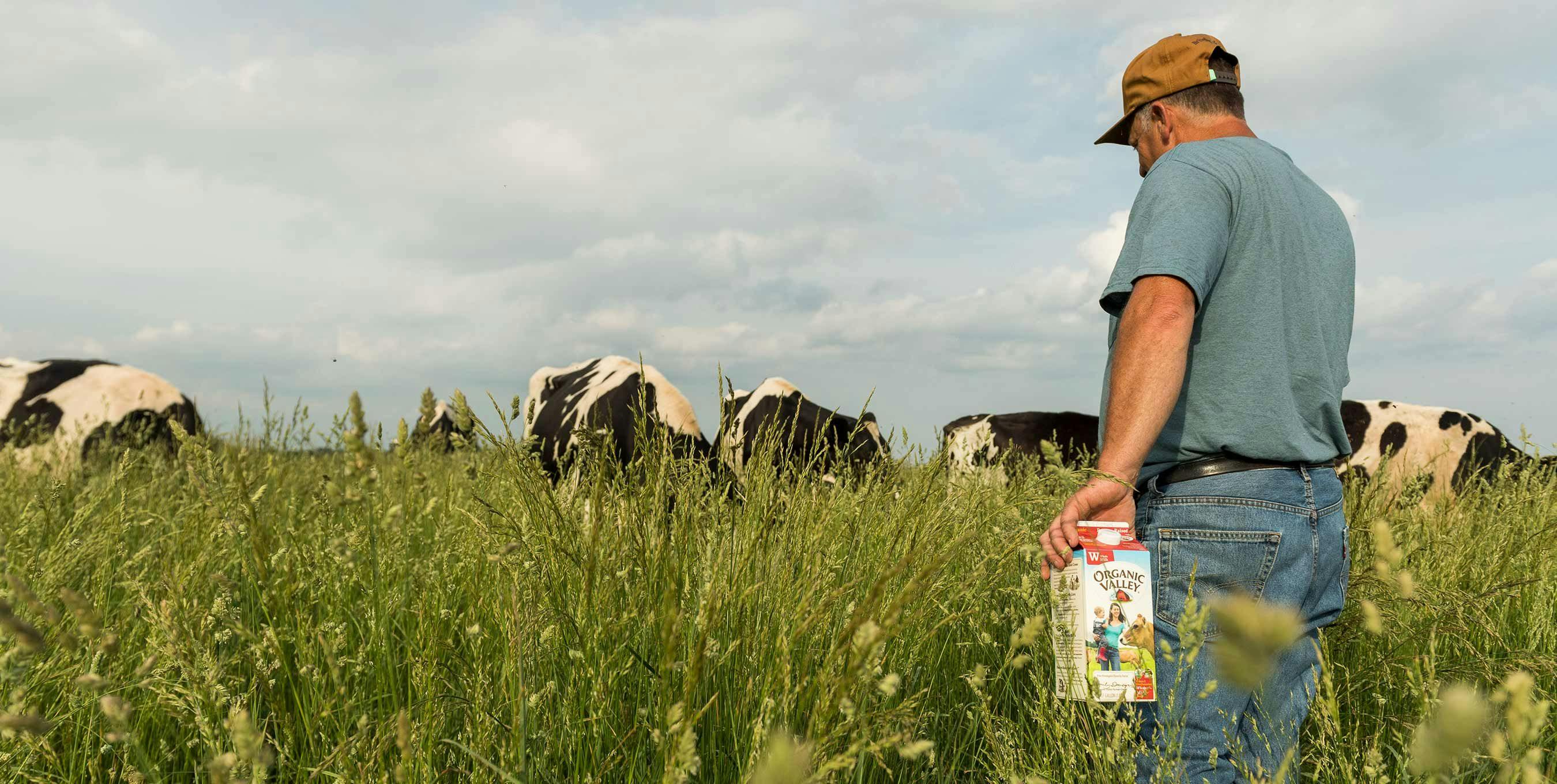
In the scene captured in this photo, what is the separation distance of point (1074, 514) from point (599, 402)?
535 cm

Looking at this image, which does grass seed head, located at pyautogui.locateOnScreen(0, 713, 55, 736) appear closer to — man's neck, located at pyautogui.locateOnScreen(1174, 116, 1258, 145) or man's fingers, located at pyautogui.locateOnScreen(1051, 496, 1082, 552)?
man's fingers, located at pyautogui.locateOnScreen(1051, 496, 1082, 552)

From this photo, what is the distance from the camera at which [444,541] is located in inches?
126

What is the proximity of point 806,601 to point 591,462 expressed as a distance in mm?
773

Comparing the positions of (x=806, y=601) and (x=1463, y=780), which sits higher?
(x=806, y=601)

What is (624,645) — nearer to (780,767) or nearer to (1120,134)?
(780,767)

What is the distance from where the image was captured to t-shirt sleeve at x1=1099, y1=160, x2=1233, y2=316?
74.1 inches

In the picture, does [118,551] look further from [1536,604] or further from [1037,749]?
[1536,604]

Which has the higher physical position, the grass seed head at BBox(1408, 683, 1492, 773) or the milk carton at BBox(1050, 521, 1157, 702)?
the grass seed head at BBox(1408, 683, 1492, 773)

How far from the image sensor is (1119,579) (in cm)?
182

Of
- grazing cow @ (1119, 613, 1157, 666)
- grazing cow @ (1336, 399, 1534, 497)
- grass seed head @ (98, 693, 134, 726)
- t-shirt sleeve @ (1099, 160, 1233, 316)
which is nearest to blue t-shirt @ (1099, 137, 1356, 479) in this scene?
t-shirt sleeve @ (1099, 160, 1233, 316)

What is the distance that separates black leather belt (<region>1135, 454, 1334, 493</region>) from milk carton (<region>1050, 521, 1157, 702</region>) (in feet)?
0.71

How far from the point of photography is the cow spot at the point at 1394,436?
9.73 meters

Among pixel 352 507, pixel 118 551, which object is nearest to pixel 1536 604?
pixel 352 507

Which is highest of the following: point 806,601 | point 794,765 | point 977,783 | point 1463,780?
point 794,765
